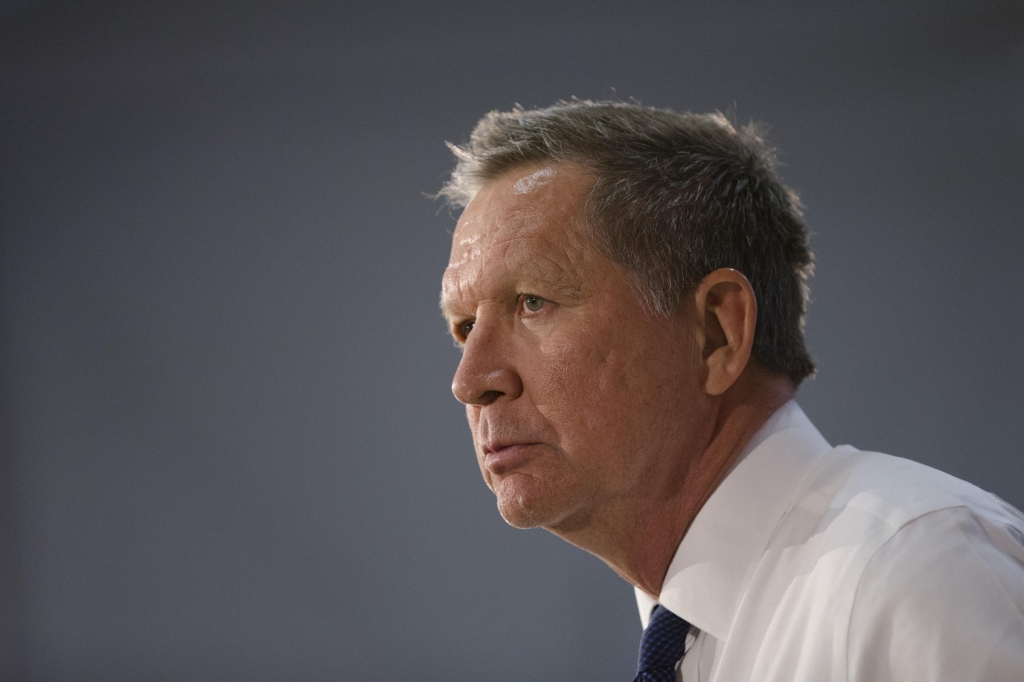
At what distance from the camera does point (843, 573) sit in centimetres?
86

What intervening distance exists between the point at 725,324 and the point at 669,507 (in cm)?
27

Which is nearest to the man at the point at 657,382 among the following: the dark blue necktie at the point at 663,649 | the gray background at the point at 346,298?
the dark blue necktie at the point at 663,649

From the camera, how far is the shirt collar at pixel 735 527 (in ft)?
3.48

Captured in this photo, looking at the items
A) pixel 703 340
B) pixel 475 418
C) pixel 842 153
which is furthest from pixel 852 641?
pixel 842 153

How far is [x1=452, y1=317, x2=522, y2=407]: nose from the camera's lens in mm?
1138

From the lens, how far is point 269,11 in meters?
2.90

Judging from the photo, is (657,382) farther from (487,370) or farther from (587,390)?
(487,370)

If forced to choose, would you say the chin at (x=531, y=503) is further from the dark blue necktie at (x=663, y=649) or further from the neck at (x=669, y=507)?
the dark blue necktie at (x=663, y=649)

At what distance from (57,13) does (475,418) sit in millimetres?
2627

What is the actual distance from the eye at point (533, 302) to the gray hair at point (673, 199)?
0.11 meters

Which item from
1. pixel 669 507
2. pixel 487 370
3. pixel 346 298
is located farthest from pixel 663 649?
pixel 346 298

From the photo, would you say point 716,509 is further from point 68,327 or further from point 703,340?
point 68,327

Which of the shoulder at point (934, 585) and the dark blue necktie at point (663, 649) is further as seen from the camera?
the dark blue necktie at point (663, 649)

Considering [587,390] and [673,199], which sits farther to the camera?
[673,199]
